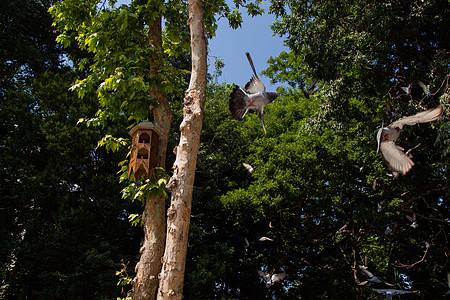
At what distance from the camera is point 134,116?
11.6 feet

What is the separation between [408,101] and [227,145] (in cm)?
453

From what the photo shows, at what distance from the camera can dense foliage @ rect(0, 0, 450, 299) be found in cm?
606

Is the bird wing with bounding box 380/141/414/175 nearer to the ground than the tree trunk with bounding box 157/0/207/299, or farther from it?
farther from it

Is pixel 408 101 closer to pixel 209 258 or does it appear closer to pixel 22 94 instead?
pixel 209 258

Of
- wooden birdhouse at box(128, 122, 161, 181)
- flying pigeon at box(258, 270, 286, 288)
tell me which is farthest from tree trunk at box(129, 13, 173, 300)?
flying pigeon at box(258, 270, 286, 288)

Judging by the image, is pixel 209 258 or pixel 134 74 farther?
pixel 209 258

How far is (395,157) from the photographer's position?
180 inches

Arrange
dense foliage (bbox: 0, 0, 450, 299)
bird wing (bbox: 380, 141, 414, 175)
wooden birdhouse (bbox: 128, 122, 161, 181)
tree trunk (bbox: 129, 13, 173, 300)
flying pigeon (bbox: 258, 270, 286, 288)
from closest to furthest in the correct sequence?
1. tree trunk (bbox: 129, 13, 173, 300)
2. wooden birdhouse (bbox: 128, 122, 161, 181)
3. bird wing (bbox: 380, 141, 414, 175)
4. dense foliage (bbox: 0, 0, 450, 299)
5. flying pigeon (bbox: 258, 270, 286, 288)

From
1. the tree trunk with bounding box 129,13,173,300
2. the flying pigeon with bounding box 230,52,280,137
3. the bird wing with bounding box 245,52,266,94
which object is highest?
the bird wing with bounding box 245,52,266,94

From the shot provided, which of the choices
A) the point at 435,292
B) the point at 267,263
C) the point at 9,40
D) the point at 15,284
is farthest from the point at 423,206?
the point at 9,40

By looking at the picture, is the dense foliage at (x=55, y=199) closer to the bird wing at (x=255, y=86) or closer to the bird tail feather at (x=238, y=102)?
the bird tail feather at (x=238, y=102)

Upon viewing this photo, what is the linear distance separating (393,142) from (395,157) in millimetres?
226

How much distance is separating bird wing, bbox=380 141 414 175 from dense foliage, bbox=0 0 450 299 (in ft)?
2.17

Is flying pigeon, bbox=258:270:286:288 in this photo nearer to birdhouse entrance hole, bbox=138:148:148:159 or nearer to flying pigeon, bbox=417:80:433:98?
flying pigeon, bbox=417:80:433:98
